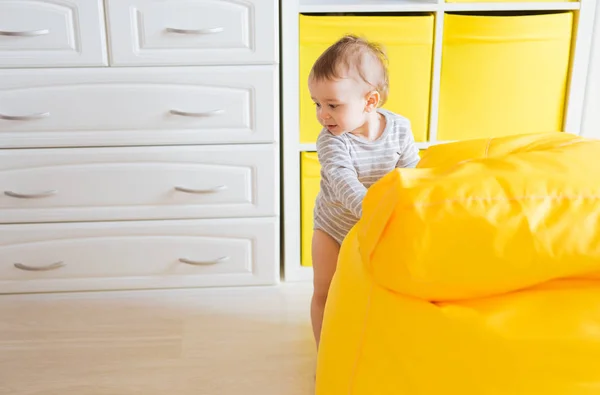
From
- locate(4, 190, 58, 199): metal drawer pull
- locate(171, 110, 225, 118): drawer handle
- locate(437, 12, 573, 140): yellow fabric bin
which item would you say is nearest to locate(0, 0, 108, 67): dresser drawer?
locate(171, 110, 225, 118): drawer handle

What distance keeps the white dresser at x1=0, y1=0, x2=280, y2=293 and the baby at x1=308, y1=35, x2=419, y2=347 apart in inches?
18.6

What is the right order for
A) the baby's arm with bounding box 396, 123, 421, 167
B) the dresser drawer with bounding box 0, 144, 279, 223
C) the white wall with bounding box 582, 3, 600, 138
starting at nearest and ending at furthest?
the baby's arm with bounding box 396, 123, 421, 167
the dresser drawer with bounding box 0, 144, 279, 223
the white wall with bounding box 582, 3, 600, 138

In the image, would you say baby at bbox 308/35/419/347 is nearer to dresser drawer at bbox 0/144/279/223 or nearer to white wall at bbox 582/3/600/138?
dresser drawer at bbox 0/144/279/223

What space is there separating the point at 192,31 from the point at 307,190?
55cm

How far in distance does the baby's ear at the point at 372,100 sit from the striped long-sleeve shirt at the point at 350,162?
Result: 0.07 m

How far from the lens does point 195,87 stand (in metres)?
1.66

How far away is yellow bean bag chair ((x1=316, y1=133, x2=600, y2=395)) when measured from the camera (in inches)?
20.0

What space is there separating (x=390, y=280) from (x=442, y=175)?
0.12 m

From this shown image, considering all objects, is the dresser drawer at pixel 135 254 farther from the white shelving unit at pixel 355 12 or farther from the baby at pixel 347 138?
the baby at pixel 347 138

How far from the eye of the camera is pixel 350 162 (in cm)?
119

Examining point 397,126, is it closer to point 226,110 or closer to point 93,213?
point 226,110

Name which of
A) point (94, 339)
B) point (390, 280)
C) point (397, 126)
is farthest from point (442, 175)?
point (94, 339)

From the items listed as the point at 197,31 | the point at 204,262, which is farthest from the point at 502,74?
the point at 204,262

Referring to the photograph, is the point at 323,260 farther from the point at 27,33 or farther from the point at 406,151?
the point at 27,33
